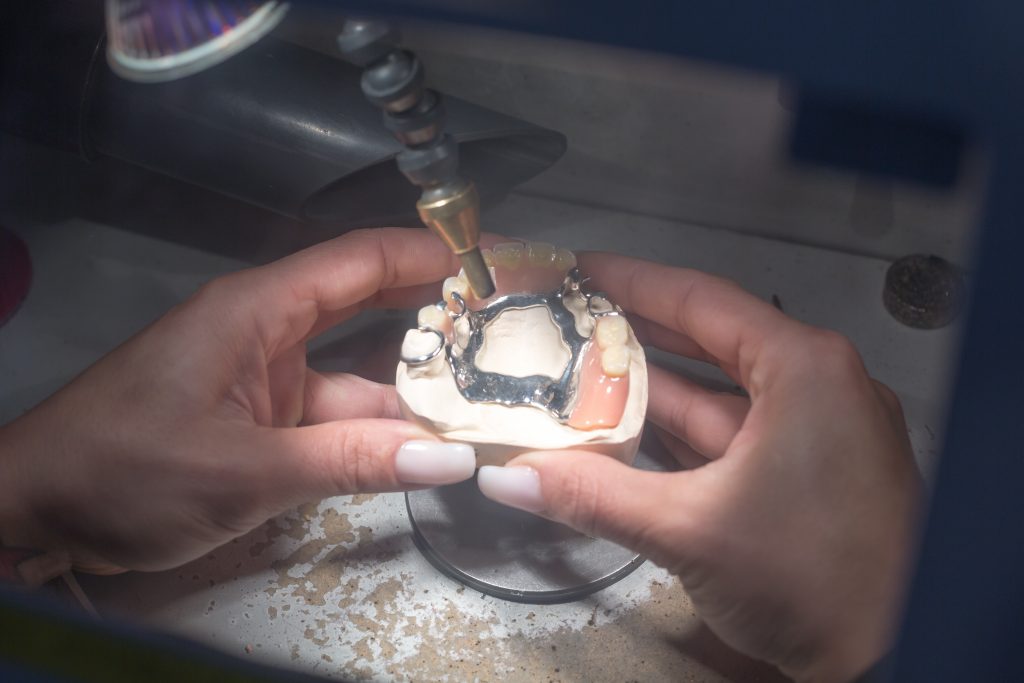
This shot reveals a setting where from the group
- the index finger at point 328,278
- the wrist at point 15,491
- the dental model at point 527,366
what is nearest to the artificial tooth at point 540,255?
the dental model at point 527,366

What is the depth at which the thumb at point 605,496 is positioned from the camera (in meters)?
0.81

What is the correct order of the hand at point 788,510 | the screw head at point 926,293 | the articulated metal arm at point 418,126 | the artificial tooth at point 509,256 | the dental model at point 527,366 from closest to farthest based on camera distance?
the articulated metal arm at point 418,126 → the hand at point 788,510 → the dental model at point 527,366 → the artificial tooth at point 509,256 → the screw head at point 926,293

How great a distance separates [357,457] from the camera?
2.92 ft

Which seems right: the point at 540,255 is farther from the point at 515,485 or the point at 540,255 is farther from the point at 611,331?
the point at 515,485

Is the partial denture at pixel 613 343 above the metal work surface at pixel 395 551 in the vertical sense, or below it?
above

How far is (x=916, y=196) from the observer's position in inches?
52.2

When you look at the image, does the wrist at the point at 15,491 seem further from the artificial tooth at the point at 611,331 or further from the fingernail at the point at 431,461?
the artificial tooth at the point at 611,331

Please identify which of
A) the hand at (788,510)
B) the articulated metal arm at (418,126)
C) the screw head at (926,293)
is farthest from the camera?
the screw head at (926,293)

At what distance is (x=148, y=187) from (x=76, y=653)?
0.95 meters

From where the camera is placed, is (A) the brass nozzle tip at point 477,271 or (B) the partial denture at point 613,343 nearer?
(A) the brass nozzle tip at point 477,271

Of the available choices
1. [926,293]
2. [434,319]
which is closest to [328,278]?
[434,319]

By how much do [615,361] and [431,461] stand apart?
217 millimetres

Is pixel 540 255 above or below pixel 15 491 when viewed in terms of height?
above

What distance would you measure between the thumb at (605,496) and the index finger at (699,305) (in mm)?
199
